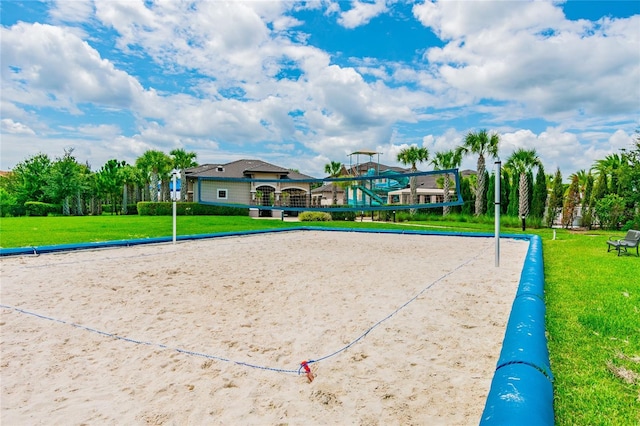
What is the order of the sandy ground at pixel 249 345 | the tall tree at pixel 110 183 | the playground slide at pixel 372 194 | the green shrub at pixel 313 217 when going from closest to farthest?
the sandy ground at pixel 249 345 → the playground slide at pixel 372 194 → the green shrub at pixel 313 217 → the tall tree at pixel 110 183

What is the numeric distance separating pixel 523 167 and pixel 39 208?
1212 inches

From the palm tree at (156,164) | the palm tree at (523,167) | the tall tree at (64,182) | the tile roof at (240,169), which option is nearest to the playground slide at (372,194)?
the palm tree at (523,167)

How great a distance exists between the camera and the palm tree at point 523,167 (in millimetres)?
20109

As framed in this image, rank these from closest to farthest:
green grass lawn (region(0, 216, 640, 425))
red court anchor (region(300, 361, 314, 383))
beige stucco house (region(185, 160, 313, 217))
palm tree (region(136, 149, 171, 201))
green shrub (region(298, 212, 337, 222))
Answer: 1. green grass lawn (region(0, 216, 640, 425))
2. red court anchor (region(300, 361, 314, 383))
3. green shrub (region(298, 212, 337, 222))
4. beige stucco house (region(185, 160, 313, 217))
5. palm tree (region(136, 149, 171, 201))

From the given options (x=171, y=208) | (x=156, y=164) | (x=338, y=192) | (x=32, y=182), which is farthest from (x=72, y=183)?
(x=338, y=192)

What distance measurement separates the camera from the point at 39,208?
27.0 meters

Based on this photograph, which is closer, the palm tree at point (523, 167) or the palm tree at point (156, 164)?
the palm tree at point (523, 167)

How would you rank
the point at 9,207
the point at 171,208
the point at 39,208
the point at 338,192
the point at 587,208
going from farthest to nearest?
the point at 338,192 → the point at 39,208 → the point at 9,207 → the point at 171,208 → the point at 587,208

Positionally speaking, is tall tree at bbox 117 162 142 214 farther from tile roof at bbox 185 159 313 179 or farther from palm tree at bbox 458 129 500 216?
palm tree at bbox 458 129 500 216

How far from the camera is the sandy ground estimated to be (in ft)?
7.14

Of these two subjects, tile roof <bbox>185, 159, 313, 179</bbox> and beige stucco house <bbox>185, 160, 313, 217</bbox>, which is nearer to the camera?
beige stucco house <bbox>185, 160, 313, 217</bbox>

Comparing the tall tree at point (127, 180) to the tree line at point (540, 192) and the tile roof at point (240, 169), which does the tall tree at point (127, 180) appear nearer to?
the tile roof at point (240, 169)

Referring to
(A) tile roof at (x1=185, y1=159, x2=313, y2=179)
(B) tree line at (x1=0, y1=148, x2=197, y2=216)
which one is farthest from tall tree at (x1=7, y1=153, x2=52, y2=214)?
(A) tile roof at (x1=185, y1=159, x2=313, y2=179)

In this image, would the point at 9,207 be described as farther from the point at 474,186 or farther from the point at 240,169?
the point at 474,186
